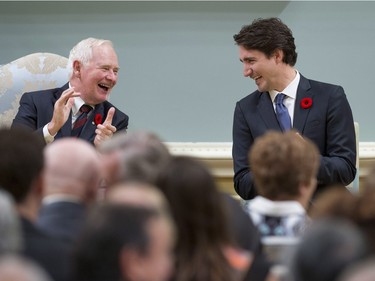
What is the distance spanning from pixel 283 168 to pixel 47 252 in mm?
872

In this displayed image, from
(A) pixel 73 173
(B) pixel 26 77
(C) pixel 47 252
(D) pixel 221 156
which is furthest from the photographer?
(D) pixel 221 156

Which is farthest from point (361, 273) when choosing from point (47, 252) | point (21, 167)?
point (21, 167)

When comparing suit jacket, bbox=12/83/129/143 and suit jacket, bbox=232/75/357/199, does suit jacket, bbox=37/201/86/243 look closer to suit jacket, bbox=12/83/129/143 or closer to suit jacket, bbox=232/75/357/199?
suit jacket, bbox=232/75/357/199

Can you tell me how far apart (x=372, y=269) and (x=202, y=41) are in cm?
448

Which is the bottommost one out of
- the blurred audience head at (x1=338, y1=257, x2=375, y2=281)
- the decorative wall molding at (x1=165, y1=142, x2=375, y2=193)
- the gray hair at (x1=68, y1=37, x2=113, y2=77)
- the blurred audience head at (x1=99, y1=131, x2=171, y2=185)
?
the decorative wall molding at (x1=165, y1=142, x2=375, y2=193)

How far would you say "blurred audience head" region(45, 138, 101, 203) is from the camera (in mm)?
3182

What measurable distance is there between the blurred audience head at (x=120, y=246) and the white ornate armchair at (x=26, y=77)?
11.5ft

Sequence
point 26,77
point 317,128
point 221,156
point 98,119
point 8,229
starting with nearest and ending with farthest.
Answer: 1. point 8,229
2. point 317,128
3. point 98,119
4. point 26,77
5. point 221,156

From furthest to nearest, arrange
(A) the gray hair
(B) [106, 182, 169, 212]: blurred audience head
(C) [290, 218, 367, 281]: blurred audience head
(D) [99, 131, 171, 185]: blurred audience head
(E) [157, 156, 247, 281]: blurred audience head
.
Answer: (A) the gray hair < (D) [99, 131, 171, 185]: blurred audience head < (E) [157, 156, 247, 281]: blurred audience head < (B) [106, 182, 169, 212]: blurred audience head < (C) [290, 218, 367, 281]: blurred audience head

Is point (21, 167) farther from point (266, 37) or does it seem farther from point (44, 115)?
point (44, 115)

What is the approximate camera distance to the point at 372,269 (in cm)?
195

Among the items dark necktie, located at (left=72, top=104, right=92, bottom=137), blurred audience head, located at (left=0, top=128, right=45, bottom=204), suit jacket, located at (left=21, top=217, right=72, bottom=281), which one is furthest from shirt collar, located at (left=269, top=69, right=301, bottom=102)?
suit jacket, located at (left=21, top=217, right=72, bottom=281)

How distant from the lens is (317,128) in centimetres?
490

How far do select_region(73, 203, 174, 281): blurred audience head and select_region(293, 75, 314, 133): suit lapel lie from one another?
2.70 meters
